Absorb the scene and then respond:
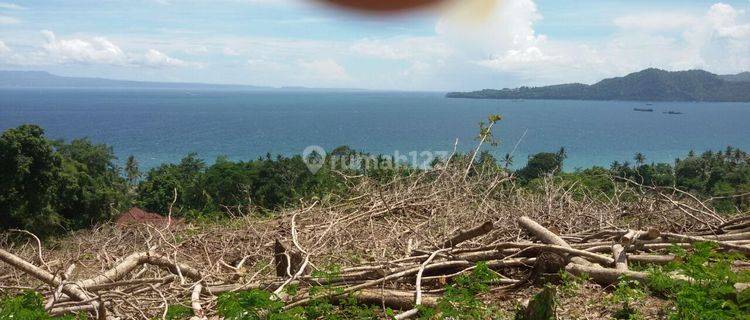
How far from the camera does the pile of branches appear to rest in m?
4.17

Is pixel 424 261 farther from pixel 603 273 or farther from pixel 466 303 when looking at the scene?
pixel 603 273

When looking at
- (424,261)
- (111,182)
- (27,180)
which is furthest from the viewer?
(111,182)

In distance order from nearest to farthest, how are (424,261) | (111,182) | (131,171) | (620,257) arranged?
(620,257)
(424,261)
(111,182)
(131,171)

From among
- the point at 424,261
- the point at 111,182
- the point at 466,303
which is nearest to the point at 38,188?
the point at 111,182

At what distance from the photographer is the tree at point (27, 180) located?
2083 centimetres

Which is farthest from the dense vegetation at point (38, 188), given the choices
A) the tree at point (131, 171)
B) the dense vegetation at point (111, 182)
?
the tree at point (131, 171)

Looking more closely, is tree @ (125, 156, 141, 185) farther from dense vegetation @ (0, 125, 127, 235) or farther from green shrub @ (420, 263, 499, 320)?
green shrub @ (420, 263, 499, 320)

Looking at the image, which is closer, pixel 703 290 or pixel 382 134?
pixel 703 290

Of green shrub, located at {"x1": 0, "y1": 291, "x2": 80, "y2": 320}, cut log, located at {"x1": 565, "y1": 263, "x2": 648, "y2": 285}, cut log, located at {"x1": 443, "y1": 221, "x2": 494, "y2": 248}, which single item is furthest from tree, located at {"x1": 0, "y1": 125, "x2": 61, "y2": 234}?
cut log, located at {"x1": 565, "y1": 263, "x2": 648, "y2": 285}

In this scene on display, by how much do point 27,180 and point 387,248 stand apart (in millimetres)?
20482

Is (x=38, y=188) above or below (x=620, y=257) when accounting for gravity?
below

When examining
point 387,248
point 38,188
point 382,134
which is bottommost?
point 382,134

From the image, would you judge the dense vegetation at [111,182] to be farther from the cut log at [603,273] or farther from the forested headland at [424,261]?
the cut log at [603,273]

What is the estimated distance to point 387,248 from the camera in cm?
559
